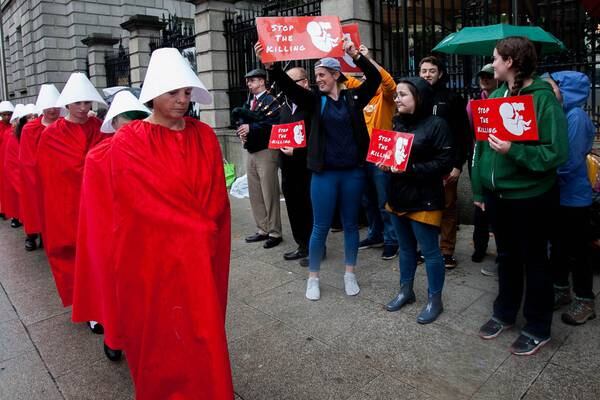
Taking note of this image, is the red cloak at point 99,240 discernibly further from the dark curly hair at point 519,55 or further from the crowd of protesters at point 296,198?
the dark curly hair at point 519,55

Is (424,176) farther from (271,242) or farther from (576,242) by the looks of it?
(271,242)

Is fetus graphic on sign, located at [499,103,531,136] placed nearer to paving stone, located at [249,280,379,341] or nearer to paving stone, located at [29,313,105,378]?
paving stone, located at [249,280,379,341]

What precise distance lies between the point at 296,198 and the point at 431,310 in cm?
230

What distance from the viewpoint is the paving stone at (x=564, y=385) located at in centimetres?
293

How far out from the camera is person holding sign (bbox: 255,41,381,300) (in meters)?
4.39

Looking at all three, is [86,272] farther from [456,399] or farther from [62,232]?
[456,399]

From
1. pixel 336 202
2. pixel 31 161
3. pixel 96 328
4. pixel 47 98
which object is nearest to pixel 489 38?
pixel 336 202

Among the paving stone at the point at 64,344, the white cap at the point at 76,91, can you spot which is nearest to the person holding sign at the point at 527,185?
the paving stone at the point at 64,344

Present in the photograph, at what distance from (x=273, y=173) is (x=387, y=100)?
1847 millimetres

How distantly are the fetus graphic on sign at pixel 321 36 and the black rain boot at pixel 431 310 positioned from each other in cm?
226

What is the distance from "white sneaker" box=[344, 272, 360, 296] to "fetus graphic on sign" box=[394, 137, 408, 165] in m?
1.30

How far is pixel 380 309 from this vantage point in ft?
14.0

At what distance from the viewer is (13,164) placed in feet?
26.0

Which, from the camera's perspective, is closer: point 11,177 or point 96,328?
point 96,328
